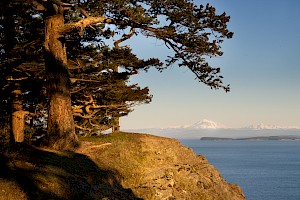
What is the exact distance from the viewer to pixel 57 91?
1477 centimetres

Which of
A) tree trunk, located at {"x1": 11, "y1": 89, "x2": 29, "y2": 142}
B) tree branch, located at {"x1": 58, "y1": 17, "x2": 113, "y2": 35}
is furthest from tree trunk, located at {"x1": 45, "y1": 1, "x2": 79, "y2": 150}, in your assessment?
tree trunk, located at {"x1": 11, "y1": 89, "x2": 29, "y2": 142}

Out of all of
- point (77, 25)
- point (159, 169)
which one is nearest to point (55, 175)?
point (77, 25)

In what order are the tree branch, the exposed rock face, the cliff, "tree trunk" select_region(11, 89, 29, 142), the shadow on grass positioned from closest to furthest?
1. the shadow on grass
2. the cliff
3. the exposed rock face
4. the tree branch
5. "tree trunk" select_region(11, 89, 29, 142)

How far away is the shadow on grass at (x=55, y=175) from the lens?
857cm

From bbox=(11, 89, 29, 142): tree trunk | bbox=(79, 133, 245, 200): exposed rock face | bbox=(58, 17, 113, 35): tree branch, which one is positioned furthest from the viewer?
bbox=(11, 89, 29, 142): tree trunk

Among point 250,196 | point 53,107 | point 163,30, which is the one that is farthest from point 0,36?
point 250,196

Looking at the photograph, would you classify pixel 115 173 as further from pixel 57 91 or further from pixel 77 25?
pixel 77 25

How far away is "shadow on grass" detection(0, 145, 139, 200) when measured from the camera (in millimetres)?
8570

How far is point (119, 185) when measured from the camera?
12.9 metres

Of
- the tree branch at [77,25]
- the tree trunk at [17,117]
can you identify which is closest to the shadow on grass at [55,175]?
the tree branch at [77,25]

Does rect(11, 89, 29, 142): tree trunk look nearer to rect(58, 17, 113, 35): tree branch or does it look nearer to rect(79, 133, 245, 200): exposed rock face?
rect(79, 133, 245, 200): exposed rock face

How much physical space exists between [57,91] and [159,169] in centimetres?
596

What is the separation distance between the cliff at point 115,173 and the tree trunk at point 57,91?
88 cm

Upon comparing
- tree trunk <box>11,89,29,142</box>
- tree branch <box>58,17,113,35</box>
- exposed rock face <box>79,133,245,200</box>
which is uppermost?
tree branch <box>58,17,113,35</box>
